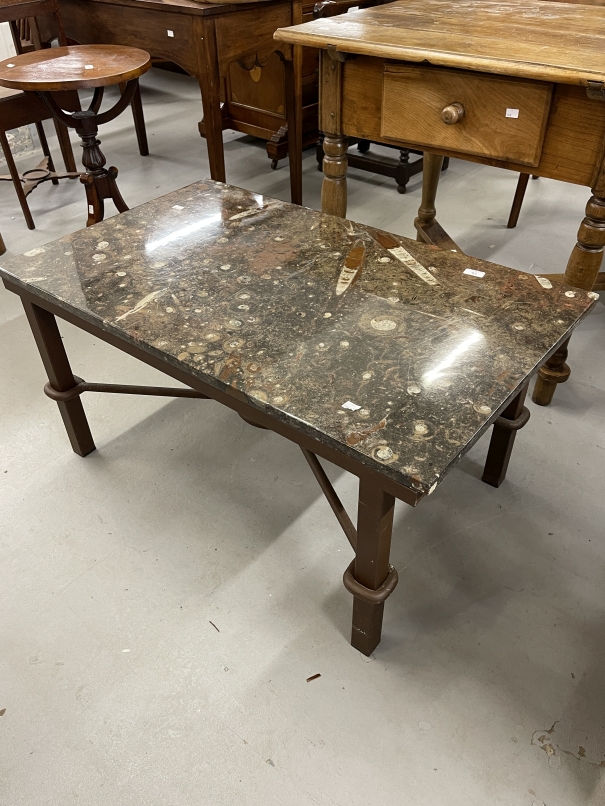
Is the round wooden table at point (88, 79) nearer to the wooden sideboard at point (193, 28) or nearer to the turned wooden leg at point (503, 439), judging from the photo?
the wooden sideboard at point (193, 28)

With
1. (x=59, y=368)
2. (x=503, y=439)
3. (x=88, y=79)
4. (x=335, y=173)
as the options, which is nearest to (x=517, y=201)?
(x=335, y=173)

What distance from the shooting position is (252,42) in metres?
2.30

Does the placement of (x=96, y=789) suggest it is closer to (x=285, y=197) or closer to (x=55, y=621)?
(x=55, y=621)

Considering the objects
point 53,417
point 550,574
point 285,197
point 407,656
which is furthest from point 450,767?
point 285,197

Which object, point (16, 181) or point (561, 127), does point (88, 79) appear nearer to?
point (16, 181)

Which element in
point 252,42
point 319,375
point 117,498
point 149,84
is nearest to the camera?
point 319,375

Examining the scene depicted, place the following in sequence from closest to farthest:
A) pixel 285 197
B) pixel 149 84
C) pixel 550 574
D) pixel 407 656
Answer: pixel 407 656, pixel 550 574, pixel 285 197, pixel 149 84

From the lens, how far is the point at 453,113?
4.68 ft

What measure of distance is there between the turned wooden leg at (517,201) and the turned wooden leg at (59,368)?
1.85 meters

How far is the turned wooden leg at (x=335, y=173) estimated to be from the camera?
5.68ft

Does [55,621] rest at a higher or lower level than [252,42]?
lower

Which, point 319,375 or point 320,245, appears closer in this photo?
point 319,375

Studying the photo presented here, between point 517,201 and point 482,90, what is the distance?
1.27 m

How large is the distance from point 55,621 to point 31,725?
0.21 metres
